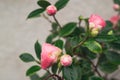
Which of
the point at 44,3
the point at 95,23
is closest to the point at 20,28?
the point at 44,3

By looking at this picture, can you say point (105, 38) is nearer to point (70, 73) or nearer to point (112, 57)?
point (70, 73)

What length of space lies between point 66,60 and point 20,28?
91 cm

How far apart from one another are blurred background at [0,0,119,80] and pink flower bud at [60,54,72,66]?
83cm

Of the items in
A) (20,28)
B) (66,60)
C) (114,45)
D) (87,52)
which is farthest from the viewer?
(20,28)

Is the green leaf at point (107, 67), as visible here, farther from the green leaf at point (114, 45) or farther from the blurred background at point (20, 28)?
the blurred background at point (20, 28)

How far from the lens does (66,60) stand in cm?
76

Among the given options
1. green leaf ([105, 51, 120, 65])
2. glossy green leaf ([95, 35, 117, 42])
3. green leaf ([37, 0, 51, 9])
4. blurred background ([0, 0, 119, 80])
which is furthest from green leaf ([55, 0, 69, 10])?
blurred background ([0, 0, 119, 80])

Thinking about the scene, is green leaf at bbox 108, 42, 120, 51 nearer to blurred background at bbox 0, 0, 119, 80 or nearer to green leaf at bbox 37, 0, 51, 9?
green leaf at bbox 37, 0, 51, 9

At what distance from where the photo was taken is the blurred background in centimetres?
158

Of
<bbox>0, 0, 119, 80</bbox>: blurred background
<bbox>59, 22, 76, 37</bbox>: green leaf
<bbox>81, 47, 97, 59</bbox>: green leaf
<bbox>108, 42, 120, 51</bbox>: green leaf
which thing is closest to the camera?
<bbox>59, 22, 76, 37</bbox>: green leaf

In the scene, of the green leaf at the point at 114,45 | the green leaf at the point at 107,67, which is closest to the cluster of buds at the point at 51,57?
the green leaf at the point at 114,45

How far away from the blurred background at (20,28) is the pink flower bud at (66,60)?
0.83 meters

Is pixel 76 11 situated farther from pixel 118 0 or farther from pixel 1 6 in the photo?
pixel 118 0

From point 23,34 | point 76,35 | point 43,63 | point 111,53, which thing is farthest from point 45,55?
point 23,34
